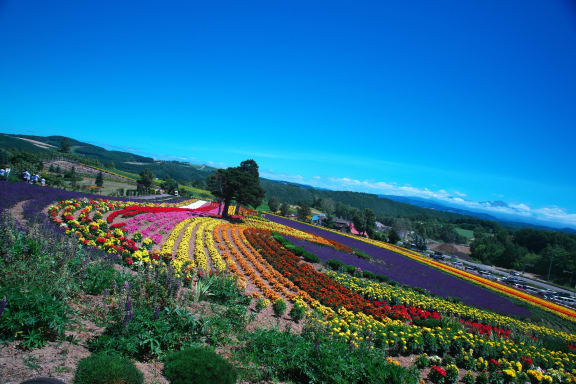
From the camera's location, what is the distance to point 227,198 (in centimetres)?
3206

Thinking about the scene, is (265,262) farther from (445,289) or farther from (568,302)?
(568,302)

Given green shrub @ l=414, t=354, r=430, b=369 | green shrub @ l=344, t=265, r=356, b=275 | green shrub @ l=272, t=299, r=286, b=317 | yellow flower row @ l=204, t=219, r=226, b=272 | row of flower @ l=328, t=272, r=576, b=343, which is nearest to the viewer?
green shrub @ l=414, t=354, r=430, b=369

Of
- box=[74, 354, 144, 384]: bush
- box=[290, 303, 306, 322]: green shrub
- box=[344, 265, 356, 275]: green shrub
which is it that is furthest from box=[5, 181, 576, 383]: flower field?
box=[74, 354, 144, 384]: bush

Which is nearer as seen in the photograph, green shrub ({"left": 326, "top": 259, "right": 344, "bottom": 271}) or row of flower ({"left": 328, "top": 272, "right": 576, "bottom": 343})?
row of flower ({"left": 328, "top": 272, "right": 576, "bottom": 343})

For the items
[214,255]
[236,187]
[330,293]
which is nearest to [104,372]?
[330,293]

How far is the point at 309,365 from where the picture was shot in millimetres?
4969

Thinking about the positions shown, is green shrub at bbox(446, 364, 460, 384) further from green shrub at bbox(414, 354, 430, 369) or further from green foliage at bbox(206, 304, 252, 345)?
green foliage at bbox(206, 304, 252, 345)

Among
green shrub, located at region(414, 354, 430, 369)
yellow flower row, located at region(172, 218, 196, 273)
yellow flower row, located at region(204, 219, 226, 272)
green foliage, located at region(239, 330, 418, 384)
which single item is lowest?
green shrub, located at region(414, 354, 430, 369)

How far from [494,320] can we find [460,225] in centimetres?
20165

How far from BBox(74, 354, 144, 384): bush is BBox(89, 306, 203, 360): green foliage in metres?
0.60

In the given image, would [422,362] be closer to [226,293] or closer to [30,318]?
[226,293]

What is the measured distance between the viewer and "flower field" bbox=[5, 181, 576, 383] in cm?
848

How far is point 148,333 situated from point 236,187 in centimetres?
2701

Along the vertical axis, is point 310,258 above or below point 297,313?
below
